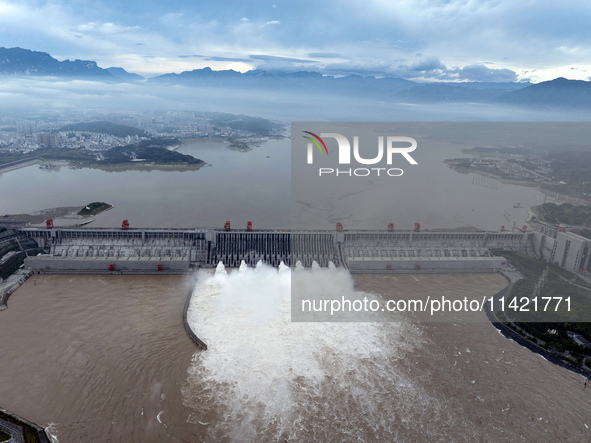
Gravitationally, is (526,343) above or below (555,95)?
below

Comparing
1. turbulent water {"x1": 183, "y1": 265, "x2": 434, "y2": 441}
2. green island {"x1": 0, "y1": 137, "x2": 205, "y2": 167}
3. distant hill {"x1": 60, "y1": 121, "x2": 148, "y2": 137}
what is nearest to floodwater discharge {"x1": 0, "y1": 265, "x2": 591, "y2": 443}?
turbulent water {"x1": 183, "y1": 265, "x2": 434, "y2": 441}

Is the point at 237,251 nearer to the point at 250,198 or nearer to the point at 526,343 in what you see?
the point at 250,198

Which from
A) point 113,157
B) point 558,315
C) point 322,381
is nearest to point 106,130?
point 113,157

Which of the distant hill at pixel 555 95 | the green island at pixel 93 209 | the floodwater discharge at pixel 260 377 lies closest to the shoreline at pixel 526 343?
the floodwater discharge at pixel 260 377

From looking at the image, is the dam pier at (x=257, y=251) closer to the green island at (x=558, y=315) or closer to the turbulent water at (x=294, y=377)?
the green island at (x=558, y=315)

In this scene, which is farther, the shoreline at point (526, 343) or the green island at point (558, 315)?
the green island at point (558, 315)

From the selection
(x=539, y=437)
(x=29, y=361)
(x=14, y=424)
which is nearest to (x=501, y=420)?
(x=539, y=437)

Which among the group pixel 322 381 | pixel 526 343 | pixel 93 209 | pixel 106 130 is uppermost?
pixel 106 130
